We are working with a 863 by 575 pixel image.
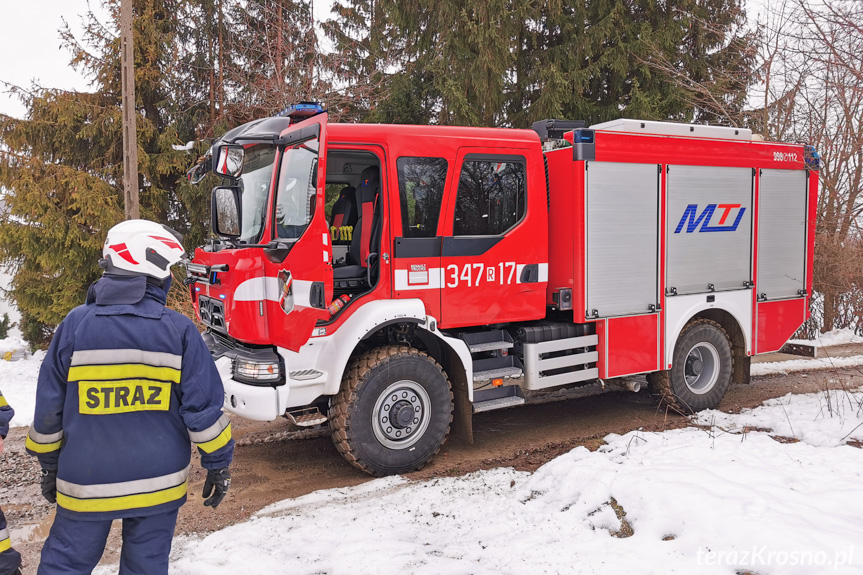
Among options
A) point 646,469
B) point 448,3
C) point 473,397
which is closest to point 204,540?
point 473,397

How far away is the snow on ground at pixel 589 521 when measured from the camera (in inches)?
137

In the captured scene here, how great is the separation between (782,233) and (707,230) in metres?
1.32

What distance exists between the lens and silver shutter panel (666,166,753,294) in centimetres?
673

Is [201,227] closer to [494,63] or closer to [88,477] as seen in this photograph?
[494,63]

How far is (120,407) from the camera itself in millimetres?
2637

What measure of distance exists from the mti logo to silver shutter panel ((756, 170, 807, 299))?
17.5 inches

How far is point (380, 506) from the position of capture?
15.0 feet

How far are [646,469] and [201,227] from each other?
13917 millimetres

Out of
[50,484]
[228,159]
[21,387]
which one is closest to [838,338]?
[228,159]

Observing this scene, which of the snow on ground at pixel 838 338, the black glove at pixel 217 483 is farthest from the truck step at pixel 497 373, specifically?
the snow on ground at pixel 838 338

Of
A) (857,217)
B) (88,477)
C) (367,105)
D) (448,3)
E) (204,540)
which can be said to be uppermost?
(448,3)

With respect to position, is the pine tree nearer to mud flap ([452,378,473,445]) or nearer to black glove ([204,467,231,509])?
mud flap ([452,378,473,445])

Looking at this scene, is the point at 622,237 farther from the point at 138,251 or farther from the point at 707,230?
the point at 138,251

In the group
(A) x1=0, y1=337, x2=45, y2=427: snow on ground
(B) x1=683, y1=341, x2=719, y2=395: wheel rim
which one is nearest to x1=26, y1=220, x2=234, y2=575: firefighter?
(A) x1=0, y1=337, x2=45, y2=427: snow on ground
